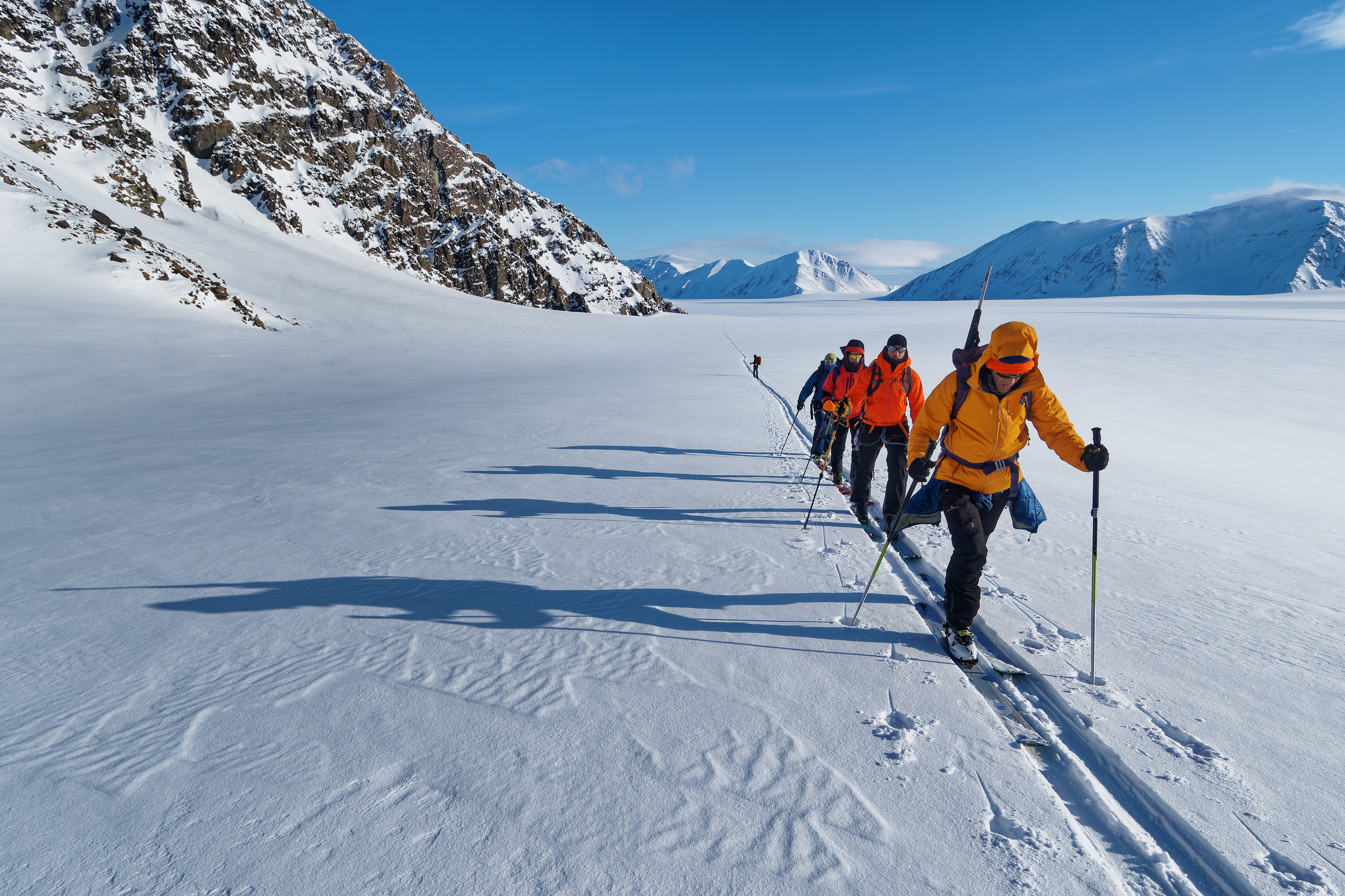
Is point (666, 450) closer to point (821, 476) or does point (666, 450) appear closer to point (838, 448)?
point (838, 448)

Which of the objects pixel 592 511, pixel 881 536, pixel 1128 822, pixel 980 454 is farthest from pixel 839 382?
pixel 1128 822

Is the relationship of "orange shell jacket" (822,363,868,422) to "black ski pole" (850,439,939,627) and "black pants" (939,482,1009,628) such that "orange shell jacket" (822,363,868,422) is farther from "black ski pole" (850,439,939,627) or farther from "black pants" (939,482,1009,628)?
"black pants" (939,482,1009,628)

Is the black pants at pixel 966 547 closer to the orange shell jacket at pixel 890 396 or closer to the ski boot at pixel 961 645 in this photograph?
the ski boot at pixel 961 645

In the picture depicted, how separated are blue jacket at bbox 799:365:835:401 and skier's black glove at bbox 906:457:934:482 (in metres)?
4.24

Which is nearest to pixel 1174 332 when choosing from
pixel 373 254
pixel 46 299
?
pixel 46 299

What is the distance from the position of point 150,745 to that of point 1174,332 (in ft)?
152

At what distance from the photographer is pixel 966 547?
3.71 m

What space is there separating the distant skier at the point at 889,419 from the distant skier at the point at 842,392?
259 millimetres

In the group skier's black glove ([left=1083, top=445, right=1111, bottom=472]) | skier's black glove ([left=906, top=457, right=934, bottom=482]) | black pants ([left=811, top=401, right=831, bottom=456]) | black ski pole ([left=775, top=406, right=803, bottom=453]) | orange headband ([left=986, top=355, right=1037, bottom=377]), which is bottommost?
black ski pole ([left=775, top=406, right=803, bottom=453])

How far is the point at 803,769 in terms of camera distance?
2701mm

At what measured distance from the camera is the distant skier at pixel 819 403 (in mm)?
8242

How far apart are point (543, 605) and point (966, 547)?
9.36ft

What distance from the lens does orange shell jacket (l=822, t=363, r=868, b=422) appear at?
729 centimetres

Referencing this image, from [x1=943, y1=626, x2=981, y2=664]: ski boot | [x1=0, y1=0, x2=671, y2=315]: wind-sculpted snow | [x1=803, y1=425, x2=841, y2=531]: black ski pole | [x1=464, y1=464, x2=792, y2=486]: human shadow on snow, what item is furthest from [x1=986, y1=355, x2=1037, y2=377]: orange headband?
[x1=0, y1=0, x2=671, y2=315]: wind-sculpted snow
